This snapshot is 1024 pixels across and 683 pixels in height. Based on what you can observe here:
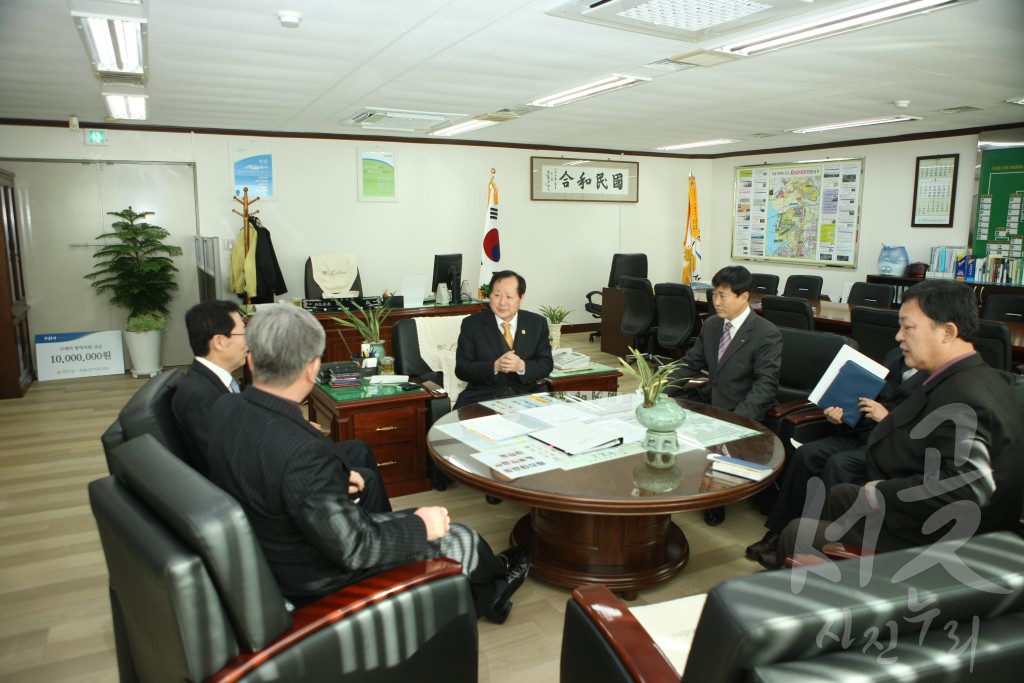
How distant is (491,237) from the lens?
8.48 metres

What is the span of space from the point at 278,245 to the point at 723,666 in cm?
745

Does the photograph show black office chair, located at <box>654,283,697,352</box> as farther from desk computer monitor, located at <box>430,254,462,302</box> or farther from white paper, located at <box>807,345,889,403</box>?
white paper, located at <box>807,345,889,403</box>

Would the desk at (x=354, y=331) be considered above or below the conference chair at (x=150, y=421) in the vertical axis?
below

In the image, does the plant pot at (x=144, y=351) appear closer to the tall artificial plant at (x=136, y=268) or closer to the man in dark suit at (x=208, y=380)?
the tall artificial plant at (x=136, y=268)

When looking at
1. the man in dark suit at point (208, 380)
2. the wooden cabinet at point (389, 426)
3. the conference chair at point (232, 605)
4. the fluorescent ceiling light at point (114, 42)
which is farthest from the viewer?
the wooden cabinet at point (389, 426)

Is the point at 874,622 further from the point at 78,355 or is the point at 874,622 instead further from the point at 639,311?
the point at 78,355

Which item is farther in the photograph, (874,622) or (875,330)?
(875,330)

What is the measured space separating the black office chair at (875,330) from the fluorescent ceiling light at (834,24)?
72.9 inches

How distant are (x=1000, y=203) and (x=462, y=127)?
225 inches

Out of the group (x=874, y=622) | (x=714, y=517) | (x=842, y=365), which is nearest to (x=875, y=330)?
(x=842, y=365)

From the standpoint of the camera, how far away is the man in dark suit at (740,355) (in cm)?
351

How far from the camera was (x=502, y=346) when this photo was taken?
12.5 feet

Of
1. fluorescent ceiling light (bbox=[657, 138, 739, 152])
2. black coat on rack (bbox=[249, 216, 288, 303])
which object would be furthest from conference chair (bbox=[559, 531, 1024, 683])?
fluorescent ceiling light (bbox=[657, 138, 739, 152])

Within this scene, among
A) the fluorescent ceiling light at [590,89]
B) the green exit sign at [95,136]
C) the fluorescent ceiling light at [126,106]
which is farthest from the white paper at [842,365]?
the green exit sign at [95,136]
